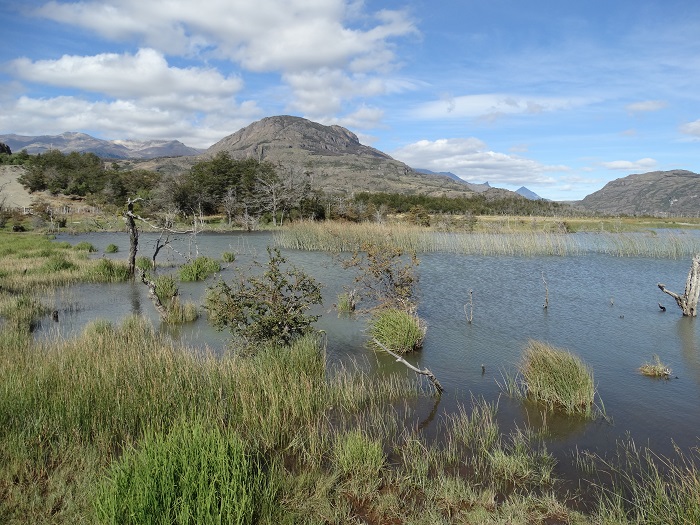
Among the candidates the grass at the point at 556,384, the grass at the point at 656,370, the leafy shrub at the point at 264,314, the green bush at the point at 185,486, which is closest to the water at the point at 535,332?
the grass at the point at 656,370

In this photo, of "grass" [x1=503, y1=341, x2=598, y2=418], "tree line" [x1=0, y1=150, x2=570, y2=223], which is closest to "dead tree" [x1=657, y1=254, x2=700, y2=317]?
"grass" [x1=503, y1=341, x2=598, y2=418]

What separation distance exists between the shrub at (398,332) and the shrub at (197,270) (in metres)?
12.0

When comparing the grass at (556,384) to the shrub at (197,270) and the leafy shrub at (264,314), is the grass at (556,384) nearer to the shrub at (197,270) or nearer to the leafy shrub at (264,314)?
the leafy shrub at (264,314)

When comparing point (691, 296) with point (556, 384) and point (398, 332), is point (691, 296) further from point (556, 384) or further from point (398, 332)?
point (398, 332)

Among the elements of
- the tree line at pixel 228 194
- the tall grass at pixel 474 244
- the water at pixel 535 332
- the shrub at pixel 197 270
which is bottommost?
the water at pixel 535 332

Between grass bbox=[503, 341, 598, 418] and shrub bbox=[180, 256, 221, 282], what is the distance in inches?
624

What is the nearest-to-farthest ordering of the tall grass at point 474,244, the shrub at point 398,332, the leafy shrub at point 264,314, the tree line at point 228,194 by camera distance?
the leafy shrub at point 264,314
the shrub at point 398,332
the tall grass at point 474,244
the tree line at point 228,194

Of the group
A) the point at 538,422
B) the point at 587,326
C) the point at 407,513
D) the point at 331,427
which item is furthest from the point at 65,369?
the point at 587,326

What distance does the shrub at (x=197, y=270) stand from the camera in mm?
21058

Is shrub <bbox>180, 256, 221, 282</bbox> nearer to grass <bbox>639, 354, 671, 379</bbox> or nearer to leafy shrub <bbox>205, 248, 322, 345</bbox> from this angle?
leafy shrub <bbox>205, 248, 322, 345</bbox>

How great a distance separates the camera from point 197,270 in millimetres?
21594

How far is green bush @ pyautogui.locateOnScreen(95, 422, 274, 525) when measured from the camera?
151 inches

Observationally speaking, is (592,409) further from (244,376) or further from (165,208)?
(165,208)

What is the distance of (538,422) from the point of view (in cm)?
788
